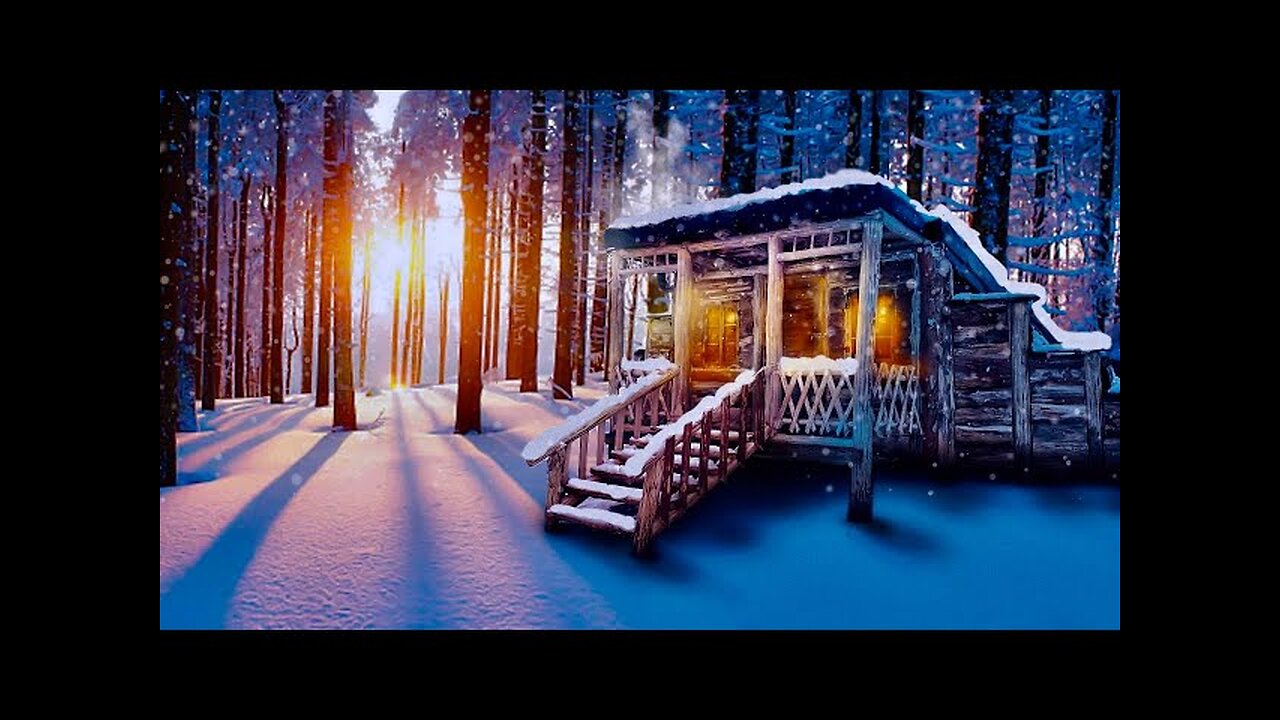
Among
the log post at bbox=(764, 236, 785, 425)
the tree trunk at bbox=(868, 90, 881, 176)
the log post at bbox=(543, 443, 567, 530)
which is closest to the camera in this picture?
the log post at bbox=(543, 443, 567, 530)

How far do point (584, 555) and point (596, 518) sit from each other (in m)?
0.36

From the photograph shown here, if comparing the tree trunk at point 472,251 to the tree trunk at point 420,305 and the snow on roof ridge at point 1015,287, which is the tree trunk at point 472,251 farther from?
the tree trunk at point 420,305

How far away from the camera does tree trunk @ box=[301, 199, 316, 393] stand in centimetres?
1412

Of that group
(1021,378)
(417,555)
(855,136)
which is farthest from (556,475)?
(855,136)

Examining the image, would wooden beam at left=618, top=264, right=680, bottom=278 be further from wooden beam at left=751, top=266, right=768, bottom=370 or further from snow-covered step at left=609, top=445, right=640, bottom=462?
snow-covered step at left=609, top=445, right=640, bottom=462

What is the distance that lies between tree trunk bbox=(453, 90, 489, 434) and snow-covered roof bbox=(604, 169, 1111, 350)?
251cm

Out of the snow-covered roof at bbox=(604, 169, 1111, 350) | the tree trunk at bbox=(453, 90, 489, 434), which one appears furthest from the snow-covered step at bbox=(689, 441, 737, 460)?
the tree trunk at bbox=(453, 90, 489, 434)

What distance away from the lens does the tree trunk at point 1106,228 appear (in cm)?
1155

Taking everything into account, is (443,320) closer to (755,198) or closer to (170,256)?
(170,256)

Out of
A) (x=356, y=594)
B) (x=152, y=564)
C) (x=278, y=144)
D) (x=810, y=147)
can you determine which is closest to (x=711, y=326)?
(x=810, y=147)

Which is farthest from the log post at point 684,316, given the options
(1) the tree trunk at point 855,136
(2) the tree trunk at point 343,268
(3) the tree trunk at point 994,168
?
(3) the tree trunk at point 994,168
